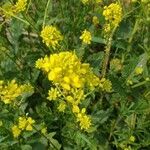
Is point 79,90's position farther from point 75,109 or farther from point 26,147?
point 26,147

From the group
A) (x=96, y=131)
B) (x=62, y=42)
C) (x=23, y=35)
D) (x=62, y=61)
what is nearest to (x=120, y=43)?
(x=62, y=42)

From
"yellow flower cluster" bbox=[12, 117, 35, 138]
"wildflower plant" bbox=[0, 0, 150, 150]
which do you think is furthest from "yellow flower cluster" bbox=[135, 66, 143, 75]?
"yellow flower cluster" bbox=[12, 117, 35, 138]

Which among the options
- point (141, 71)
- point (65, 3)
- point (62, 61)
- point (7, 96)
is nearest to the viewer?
point (62, 61)

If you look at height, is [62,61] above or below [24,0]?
below

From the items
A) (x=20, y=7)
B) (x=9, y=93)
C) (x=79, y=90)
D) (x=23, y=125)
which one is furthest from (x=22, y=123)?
(x=20, y=7)

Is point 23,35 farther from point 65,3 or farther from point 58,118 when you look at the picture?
point 58,118

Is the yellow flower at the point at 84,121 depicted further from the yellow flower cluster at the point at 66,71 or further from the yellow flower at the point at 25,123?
the yellow flower cluster at the point at 66,71

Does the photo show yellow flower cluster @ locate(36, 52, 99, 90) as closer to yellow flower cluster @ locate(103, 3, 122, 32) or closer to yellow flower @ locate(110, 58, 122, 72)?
yellow flower cluster @ locate(103, 3, 122, 32)

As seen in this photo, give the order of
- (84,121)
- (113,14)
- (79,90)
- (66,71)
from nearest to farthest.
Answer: (66,71) → (79,90) → (84,121) → (113,14)
